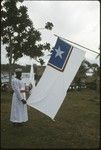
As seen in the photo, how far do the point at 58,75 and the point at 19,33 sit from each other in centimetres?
2647

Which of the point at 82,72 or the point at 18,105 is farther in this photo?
the point at 82,72

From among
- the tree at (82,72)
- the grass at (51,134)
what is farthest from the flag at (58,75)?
the tree at (82,72)

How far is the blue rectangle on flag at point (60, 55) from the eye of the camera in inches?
458

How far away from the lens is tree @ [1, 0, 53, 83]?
36344 mm

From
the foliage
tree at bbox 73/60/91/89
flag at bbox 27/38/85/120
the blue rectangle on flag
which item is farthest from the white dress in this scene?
tree at bbox 73/60/91/89

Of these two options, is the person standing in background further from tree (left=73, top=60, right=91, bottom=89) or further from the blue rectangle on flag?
tree (left=73, top=60, right=91, bottom=89)

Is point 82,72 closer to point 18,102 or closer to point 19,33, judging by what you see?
point 19,33

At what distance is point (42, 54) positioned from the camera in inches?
1500

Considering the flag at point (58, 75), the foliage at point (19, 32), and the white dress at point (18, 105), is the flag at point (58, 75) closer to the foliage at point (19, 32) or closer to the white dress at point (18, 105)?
the white dress at point (18, 105)

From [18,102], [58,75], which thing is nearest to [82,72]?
[18,102]

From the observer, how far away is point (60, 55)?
38.2 feet

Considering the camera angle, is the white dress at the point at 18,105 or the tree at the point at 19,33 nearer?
the white dress at the point at 18,105

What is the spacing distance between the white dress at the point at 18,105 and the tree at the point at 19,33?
2309 centimetres

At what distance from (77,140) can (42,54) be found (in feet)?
86.2
